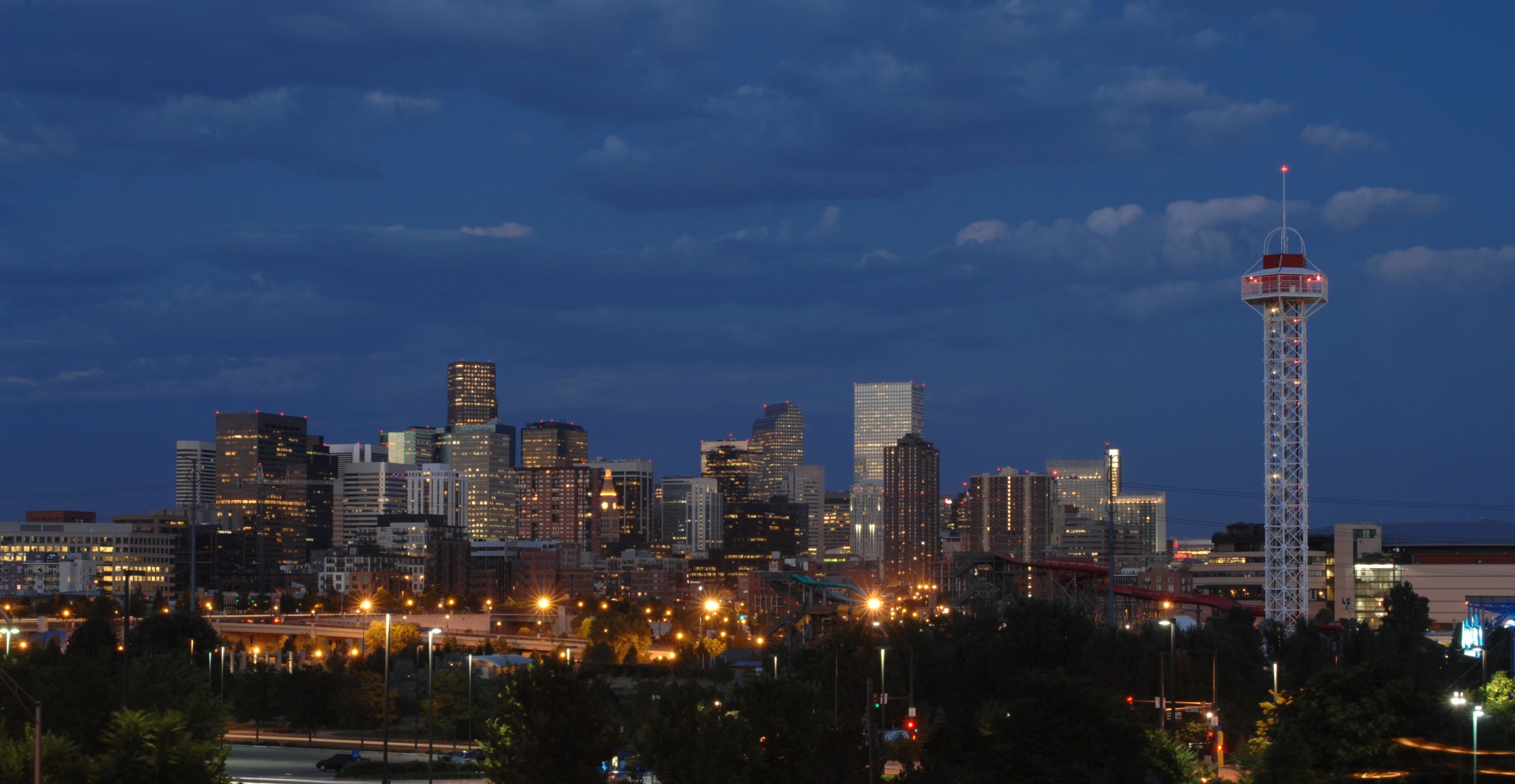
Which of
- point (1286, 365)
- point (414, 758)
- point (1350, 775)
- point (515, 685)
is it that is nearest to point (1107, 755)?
point (1350, 775)

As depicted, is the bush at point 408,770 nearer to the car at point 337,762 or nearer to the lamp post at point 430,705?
the lamp post at point 430,705

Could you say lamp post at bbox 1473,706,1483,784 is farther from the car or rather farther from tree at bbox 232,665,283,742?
tree at bbox 232,665,283,742

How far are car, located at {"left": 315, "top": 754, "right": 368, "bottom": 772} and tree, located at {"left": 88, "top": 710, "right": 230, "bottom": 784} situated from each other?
134 feet

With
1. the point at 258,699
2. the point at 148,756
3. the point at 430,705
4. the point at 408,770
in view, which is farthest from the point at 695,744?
the point at 258,699

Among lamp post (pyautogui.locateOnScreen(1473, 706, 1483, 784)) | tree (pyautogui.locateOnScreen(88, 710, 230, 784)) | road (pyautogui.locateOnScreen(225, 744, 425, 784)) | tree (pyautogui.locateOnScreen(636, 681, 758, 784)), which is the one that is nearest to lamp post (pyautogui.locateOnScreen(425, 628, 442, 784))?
road (pyautogui.locateOnScreen(225, 744, 425, 784))

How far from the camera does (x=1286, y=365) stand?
17225cm

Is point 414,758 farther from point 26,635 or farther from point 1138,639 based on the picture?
point 26,635

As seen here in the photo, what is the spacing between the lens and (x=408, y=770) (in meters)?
79.6

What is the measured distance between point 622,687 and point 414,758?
45563mm

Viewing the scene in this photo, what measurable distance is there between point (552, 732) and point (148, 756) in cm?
1131

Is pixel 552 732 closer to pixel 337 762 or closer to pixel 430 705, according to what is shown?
pixel 337 762

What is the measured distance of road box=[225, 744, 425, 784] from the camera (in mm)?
75500

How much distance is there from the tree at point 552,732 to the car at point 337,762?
3736cm

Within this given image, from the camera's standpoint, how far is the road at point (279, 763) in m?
75.5
